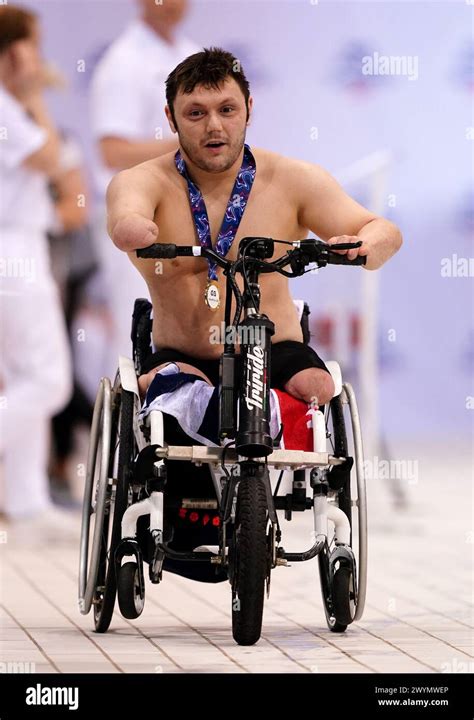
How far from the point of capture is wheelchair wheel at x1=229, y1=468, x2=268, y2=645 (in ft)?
12.8

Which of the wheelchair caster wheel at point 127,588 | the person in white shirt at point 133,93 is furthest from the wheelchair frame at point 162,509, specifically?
the person in white shirt at point 133,93

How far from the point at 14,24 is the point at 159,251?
4110 millimetres

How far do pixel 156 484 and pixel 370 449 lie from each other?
416 cm

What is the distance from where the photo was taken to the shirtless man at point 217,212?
169 inches

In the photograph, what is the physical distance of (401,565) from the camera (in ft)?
21.0

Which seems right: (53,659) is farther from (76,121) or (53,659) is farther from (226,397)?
(76,121)

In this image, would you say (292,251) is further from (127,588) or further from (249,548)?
(127,588)

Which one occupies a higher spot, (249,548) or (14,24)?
(14,24)

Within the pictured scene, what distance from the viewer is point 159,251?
13.2 ft

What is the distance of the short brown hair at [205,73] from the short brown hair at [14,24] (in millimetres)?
3595

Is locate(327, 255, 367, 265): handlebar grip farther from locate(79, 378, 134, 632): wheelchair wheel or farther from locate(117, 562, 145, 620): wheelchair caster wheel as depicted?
locate(117, 562, 145, 620): wheelchair caster wheel

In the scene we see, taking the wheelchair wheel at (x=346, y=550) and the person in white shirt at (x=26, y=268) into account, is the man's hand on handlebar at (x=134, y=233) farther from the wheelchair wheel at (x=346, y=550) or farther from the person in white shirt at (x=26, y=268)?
the person in white shirt at (x=26, y=268)

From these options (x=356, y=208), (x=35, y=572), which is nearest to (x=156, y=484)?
(x=356, y=208)

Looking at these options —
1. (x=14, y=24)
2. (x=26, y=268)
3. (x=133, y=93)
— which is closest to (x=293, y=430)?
(x=133, y=93)
